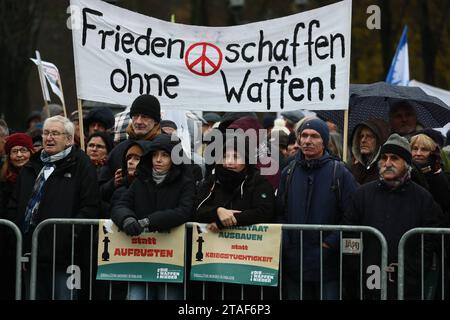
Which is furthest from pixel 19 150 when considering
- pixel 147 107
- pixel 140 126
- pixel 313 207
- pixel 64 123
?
pixel 313 207

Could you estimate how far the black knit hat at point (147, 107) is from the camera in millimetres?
9398

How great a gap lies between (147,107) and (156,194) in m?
0.98

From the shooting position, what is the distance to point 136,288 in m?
8.72

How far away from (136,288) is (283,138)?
3389 millimetres

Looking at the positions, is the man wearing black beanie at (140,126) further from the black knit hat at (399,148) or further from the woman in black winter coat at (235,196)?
the black knit hat at (399,148)

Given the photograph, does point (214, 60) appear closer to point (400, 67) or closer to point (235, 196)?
point (235, 196)

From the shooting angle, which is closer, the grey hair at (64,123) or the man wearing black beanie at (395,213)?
the man wearing black beanie at (395,213)

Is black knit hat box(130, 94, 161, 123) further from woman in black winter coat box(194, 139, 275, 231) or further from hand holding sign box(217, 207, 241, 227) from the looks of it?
hand holding sign box(217, 207, 241, 227)

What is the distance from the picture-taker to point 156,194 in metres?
8.72

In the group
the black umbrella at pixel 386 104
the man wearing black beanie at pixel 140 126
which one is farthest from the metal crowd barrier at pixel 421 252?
the black umbrella at pixel 386 104

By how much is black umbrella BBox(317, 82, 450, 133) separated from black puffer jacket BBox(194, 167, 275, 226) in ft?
8.58

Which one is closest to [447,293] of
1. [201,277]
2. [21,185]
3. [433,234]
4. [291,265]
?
[433,234]

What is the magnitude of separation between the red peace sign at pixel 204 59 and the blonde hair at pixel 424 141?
207cm

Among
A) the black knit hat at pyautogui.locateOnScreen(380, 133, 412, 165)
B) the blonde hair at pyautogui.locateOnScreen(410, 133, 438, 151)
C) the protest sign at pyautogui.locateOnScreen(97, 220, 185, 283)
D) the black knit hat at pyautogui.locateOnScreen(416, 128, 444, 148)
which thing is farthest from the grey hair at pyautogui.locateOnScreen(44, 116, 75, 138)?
the black knit hat at pyautogui.locateOnScreen(416, 128, 444, 148)
